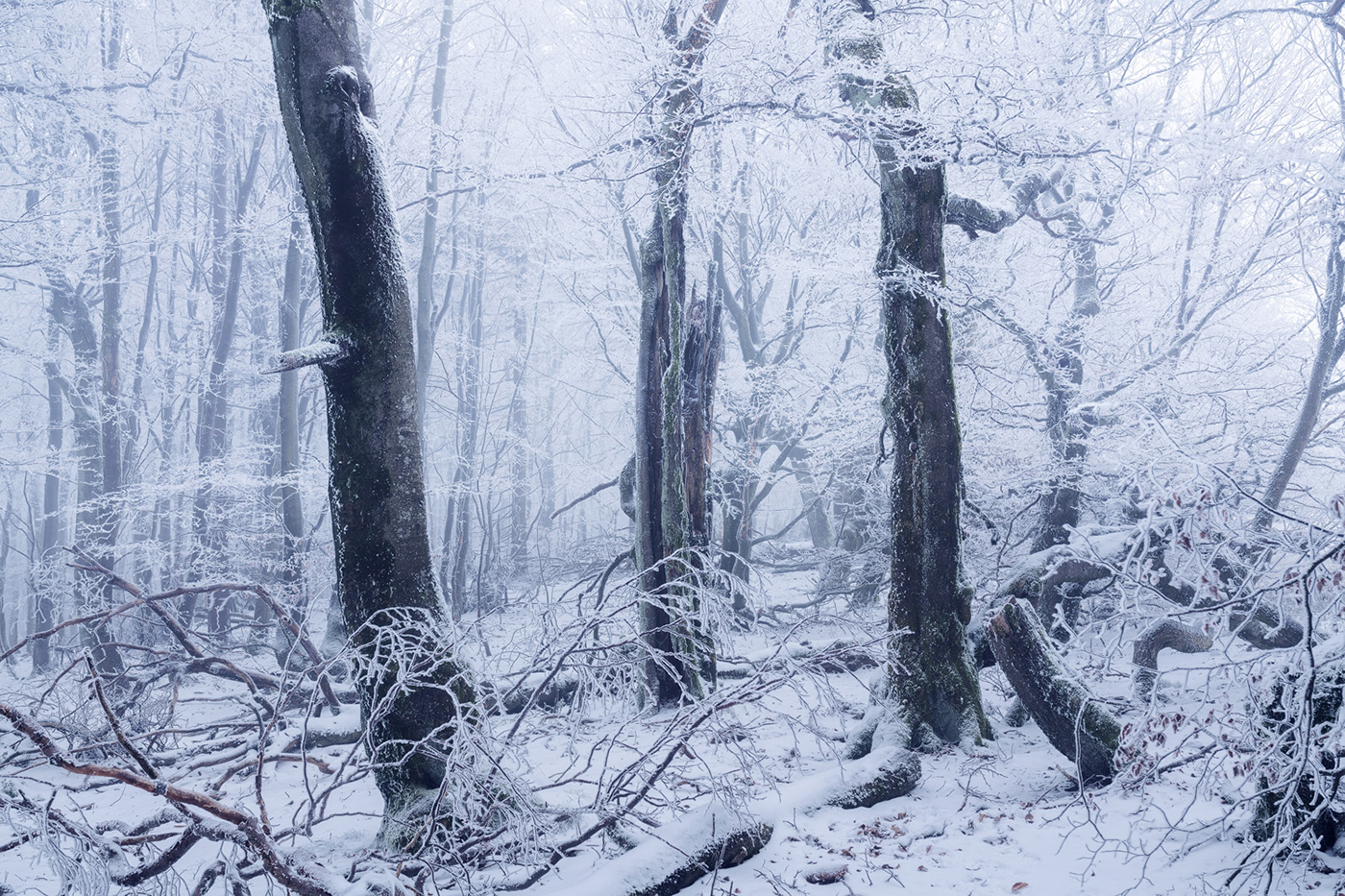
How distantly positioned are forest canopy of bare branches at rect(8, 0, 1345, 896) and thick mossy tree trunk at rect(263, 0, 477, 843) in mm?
22

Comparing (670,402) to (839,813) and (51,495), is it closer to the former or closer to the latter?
(839,813)

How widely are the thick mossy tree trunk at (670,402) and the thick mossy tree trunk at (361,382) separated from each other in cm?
304

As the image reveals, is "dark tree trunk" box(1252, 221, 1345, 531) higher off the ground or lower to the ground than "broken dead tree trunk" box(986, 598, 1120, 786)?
higher

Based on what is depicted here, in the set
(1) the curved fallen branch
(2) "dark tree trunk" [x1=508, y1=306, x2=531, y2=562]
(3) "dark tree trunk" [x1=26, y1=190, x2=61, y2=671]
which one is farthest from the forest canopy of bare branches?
(2) "dark tree trunk" [x1=508, y1=306, x2=531, y2=562]

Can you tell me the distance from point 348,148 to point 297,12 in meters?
0.74

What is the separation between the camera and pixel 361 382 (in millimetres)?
4020

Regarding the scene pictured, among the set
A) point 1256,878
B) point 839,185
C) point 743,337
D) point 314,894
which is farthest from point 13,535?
point 1256,878

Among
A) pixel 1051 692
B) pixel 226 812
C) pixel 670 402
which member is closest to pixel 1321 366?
pixel 1051 692

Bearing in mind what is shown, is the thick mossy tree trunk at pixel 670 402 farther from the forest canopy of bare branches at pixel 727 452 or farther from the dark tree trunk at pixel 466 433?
the dark tree trunk at pixel 466 433

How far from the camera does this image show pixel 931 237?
5789mm

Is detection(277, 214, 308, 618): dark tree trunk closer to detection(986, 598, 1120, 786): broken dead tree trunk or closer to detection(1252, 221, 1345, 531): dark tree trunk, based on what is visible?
detection(986, 598, 1120, 786): broken dead tree trunk

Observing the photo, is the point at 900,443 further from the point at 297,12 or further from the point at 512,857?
the point at 297,12

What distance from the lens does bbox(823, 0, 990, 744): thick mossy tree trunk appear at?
5.48 meters

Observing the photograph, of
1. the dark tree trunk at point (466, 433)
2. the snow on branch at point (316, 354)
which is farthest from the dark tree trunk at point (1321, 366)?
the dark tree trunk at point (466, 433)
